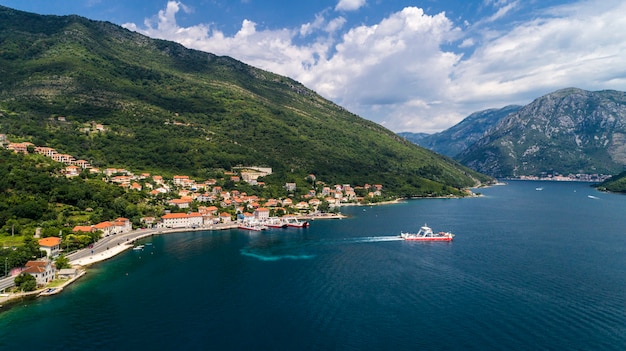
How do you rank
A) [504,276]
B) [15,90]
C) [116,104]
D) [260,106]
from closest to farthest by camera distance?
[504,276], [15,90], [116,104], [260,106]

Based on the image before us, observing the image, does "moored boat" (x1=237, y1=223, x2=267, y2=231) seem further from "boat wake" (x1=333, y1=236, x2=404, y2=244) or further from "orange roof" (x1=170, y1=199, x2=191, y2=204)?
"boat wake" (x1=333, y1=236, x2=404, y2=244)

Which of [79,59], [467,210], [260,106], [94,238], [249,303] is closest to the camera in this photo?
[249,303]

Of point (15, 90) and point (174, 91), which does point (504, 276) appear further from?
point (174, 91)

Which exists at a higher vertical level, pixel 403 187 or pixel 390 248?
pixel 403 187

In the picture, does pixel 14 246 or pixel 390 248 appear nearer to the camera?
pixel 14 246

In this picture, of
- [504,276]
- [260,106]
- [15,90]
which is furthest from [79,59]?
[504,276]

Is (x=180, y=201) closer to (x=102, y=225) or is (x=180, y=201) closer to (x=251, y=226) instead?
(x=251, y=226)
